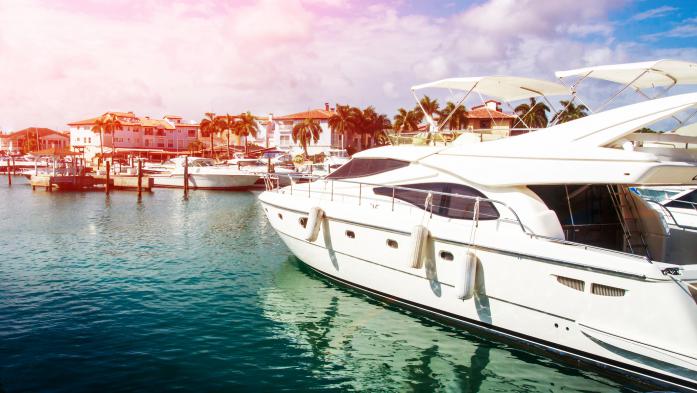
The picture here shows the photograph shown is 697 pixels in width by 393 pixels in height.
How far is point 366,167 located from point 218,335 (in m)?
5.86

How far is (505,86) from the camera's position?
46.1 feet

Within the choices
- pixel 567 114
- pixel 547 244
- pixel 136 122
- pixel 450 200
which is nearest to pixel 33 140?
pixel 136 122

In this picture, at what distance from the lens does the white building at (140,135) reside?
3691 inches

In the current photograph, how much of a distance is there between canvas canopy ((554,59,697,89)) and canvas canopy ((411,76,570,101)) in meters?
1.43

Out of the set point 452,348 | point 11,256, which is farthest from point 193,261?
point 452,348

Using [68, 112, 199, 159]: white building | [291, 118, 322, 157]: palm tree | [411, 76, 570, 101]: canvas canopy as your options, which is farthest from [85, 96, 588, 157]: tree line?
[411, 76, 570, 101]: canvas canopy

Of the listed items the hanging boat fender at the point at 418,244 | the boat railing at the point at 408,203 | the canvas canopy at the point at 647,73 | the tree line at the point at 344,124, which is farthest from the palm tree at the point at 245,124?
the hanging boat fender at the point at 418,244

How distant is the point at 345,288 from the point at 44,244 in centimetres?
1264

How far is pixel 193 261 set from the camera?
16.1 metres

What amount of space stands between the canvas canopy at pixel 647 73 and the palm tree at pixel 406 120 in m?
55.8

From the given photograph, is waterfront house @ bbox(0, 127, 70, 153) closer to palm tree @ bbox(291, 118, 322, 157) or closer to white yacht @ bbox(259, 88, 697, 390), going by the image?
palm tree @ bbox(291, 118, 322, 157)

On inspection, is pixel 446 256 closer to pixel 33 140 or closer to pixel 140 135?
pixel 140 135

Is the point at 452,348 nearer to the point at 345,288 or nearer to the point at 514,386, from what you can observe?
the point at 514,386

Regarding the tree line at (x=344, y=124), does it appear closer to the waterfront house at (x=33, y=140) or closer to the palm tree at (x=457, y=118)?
the palm tree at (x=457, y=118)
